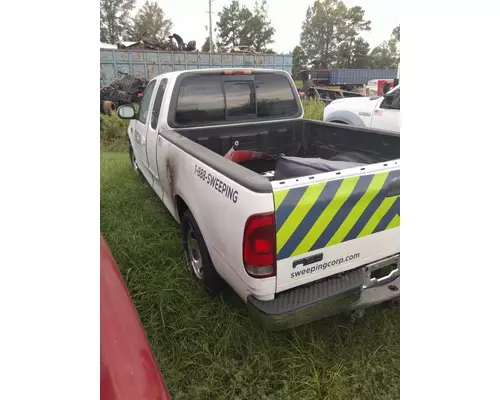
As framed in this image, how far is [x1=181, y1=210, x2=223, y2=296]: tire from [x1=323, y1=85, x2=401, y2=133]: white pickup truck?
3728mm

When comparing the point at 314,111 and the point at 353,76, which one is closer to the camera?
the point at 314,111

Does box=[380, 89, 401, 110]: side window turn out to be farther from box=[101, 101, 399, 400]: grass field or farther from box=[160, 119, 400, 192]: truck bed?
box=[101, 101, 399, 400]: grass field

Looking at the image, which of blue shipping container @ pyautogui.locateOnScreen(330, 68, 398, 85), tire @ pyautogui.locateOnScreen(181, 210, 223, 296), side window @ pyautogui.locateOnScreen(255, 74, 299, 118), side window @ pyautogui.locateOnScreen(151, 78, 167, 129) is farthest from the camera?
blue shipping container @ pyautogui.locateOnScreen(330, 68, 398, 85)

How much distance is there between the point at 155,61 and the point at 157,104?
11721 millimetres

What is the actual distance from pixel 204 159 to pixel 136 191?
10.0ft

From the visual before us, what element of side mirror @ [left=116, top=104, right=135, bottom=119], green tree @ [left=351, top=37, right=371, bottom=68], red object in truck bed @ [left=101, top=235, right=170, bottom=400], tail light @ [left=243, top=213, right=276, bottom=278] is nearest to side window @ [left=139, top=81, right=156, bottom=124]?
side mirror @ [left=116, top=104, right=135, bottom=119]

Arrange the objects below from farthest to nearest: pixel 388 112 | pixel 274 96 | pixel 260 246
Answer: pixel 388 112 → pixel 274 96 → pixel 260 246

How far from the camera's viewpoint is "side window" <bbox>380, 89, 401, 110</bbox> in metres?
5.47

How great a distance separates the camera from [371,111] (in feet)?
19.3

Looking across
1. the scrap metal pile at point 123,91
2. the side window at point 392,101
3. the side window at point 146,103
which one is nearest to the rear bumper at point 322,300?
the side window at point 146,103

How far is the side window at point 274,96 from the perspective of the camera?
3.75 meters

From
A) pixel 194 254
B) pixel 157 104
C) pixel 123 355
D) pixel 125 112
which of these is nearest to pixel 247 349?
pixel 194 254

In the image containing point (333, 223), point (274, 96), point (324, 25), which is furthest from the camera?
point (274, 96)

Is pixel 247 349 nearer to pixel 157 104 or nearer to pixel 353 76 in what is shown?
pixel 157 104
